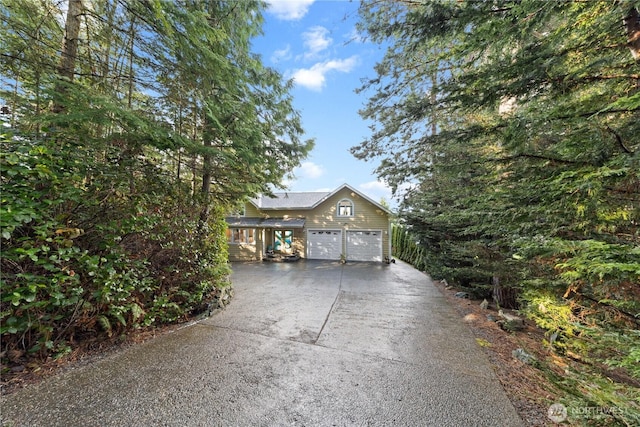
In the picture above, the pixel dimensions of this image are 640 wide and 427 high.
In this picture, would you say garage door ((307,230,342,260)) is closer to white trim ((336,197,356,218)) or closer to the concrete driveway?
white trim ((336,197,356,218))

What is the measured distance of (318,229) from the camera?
15.5 meters

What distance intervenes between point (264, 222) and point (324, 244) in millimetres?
4088

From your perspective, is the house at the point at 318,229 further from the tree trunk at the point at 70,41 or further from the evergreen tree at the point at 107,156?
the tree trunk at the point at 70,41

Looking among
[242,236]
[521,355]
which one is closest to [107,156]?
[521,355]

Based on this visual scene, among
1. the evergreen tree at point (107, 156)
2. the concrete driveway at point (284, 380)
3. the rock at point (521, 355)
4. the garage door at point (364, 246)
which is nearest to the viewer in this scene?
the concrete driveway at point (284, 380)

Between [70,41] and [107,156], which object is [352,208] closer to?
[107,156]

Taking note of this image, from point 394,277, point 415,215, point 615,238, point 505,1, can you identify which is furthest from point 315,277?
point 505,1

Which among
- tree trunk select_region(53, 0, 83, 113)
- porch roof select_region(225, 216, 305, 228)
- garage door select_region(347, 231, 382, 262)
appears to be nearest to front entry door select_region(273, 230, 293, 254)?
porch roof select_region(225, 216, 305, 228)

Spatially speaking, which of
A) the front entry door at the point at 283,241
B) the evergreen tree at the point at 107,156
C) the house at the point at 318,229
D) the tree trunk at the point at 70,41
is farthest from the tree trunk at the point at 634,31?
the front entry door at the point at 283,241

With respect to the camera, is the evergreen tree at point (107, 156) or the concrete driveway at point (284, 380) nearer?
the concrete driveway at point (284, 380)

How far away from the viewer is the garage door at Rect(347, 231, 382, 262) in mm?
14656

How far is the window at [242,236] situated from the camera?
1555 centimetres

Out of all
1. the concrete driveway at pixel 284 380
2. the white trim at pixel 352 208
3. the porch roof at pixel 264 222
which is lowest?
the concrete driveway at pixel 284 380

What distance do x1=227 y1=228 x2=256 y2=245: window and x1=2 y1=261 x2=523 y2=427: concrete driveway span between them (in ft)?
35.9
